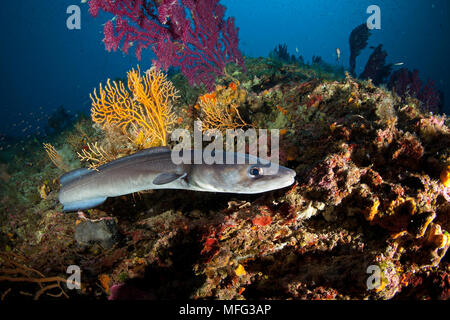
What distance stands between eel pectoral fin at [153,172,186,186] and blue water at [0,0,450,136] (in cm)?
4913

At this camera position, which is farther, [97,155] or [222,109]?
[222,109]

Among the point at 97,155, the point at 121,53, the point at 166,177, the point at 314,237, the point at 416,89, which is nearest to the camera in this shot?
the point at 314,237

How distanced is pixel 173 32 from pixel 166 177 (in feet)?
18.5

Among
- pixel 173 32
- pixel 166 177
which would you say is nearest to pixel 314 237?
pixel 166 177

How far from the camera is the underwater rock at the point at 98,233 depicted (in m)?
3.19

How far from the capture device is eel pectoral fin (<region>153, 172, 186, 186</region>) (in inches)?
115

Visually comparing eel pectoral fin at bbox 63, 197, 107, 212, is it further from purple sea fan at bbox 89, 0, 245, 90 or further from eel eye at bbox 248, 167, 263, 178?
purple sea fan at bbox 89, 0, 245, 90

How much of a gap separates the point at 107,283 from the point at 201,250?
4.06 feet

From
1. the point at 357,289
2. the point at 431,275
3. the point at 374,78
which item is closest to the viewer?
the point at 357,289

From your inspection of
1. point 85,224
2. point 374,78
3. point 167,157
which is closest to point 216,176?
point 167,157

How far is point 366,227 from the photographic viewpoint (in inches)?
101

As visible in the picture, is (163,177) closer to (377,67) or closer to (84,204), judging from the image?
(84,204)

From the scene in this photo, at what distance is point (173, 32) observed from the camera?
6664mm
